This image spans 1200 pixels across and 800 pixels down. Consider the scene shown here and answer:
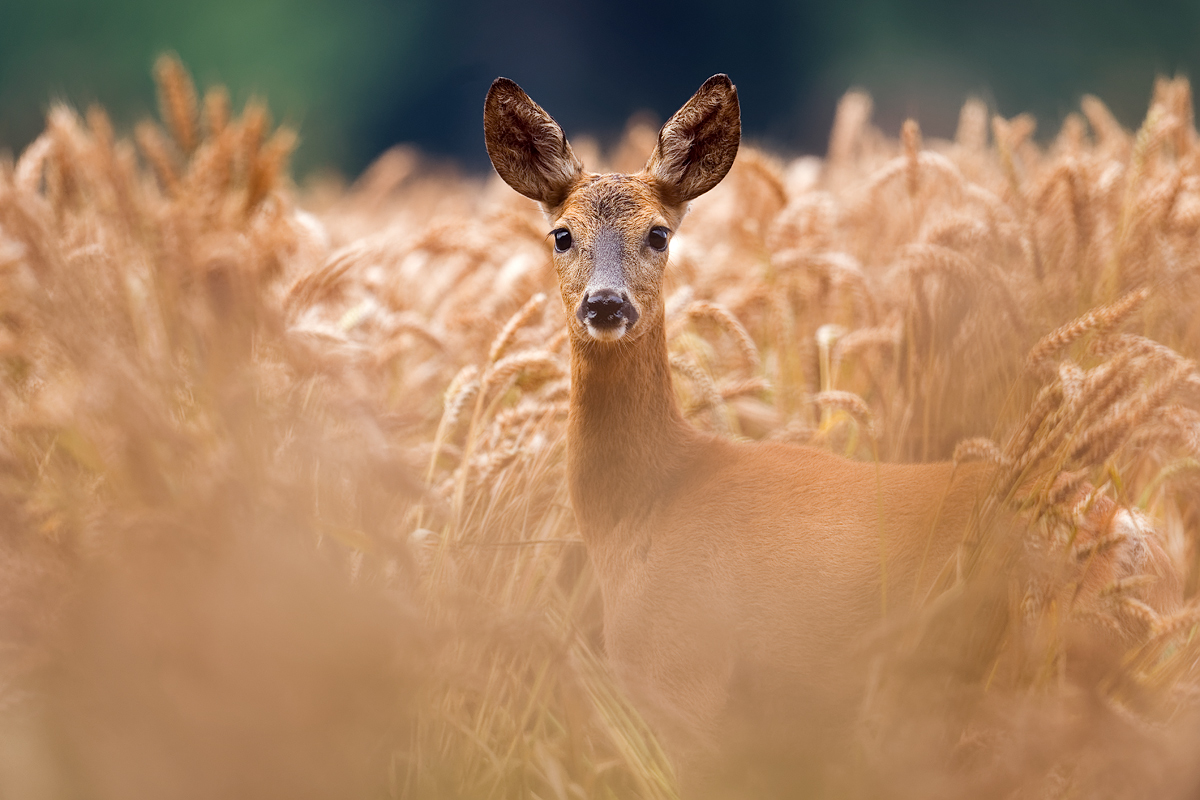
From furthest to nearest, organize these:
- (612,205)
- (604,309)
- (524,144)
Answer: (524,144), (612,205), (604,309)

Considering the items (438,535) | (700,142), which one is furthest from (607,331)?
(438,535)

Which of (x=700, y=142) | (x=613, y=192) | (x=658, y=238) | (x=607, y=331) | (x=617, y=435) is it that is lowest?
(x=617, y=435)

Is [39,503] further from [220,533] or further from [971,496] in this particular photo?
[971,496]

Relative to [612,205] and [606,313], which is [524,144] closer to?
[612,205]

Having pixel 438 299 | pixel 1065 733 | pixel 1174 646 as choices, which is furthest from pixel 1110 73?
pixel 1065 733

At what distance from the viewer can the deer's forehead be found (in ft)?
6.30

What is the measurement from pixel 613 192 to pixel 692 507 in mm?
718

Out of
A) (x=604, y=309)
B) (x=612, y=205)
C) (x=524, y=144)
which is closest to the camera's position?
(x=604, y=309)

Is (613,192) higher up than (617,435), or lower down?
higher up

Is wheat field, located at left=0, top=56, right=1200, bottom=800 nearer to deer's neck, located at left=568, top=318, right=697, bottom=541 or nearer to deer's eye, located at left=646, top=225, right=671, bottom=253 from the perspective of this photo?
deer's neck, located at left=568, top=318, right=697, bottom=541

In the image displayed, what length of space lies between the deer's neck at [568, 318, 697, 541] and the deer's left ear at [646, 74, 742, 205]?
13.9 inches

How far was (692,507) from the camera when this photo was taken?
182 centimetres

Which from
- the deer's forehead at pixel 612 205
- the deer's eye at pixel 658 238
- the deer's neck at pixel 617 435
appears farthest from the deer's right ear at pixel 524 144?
the deer's neck at pixel 617 435

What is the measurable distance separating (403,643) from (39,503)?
69 centimetres
